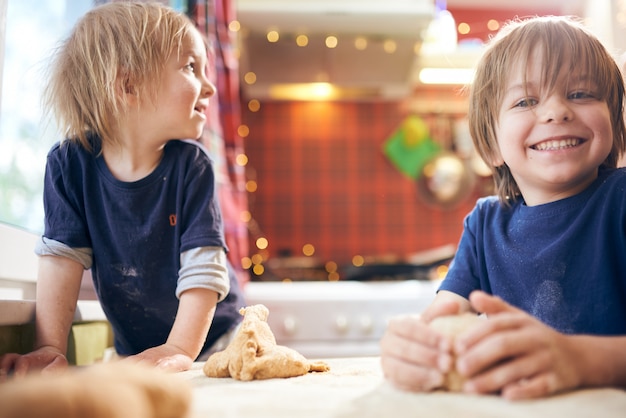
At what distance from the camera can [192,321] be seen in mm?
871

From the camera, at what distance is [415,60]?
9.47 feet

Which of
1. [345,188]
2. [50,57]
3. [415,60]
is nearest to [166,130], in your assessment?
[50,57]

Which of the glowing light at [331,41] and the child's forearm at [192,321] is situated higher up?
the glowing light at [331,41]

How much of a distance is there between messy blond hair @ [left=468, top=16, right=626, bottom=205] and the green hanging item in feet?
7.77

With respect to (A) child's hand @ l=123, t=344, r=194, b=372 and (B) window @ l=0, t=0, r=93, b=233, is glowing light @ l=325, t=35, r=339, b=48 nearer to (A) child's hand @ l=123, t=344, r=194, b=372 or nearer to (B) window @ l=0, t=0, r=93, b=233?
(B) window @ l=0, t=0, r=93, b=233

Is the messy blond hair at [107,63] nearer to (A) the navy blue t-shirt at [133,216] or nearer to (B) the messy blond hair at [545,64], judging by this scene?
(A) the navy blue t-shirt at [133,216]

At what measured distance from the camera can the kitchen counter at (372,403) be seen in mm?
450

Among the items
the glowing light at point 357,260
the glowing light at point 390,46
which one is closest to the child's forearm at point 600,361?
the glowing light at point 390,46

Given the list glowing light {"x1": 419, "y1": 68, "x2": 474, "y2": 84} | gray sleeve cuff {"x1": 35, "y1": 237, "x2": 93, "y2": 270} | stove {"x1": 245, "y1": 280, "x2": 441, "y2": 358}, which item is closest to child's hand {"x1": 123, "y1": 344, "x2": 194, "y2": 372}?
gray sleeve cuff {"x1": 35, "y1": 237, "x2": 93, "y2": 270}

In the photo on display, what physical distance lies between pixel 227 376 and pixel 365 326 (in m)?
1.47

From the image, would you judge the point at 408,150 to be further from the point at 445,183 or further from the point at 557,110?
the point at 557,110

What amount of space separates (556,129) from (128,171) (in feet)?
2.26

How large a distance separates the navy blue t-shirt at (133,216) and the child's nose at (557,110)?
0.54 meters

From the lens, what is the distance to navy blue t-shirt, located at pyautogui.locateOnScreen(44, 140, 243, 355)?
3.14 feet
